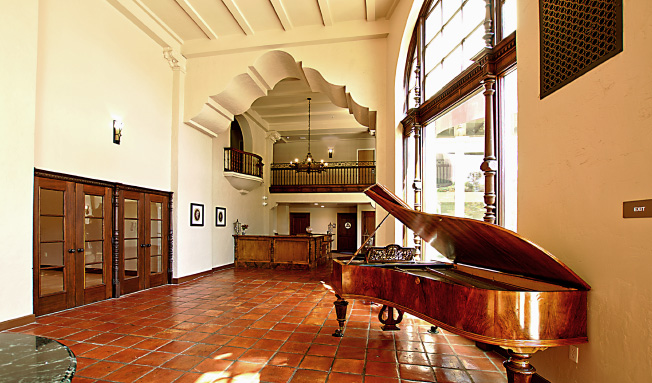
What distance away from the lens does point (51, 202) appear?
4867 millimetres

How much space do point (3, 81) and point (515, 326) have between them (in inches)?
232

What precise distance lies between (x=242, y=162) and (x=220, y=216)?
2.25m

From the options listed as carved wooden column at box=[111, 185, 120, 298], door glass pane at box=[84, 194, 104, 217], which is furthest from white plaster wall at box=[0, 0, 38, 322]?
carved wooden column at box=[111, 185, 120, 298]

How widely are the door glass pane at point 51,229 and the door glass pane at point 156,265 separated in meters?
2.14

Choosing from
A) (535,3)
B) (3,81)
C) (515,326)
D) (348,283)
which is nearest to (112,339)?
(348,283)

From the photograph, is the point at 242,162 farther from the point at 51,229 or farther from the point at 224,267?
the point at 51,229

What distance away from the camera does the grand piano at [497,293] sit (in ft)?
6.08

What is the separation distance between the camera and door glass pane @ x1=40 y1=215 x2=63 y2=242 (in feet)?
15.6

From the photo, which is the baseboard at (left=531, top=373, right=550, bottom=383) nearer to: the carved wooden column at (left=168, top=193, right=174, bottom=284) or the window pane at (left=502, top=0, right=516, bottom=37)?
the window pane at (left=502, top=0, right=516, bottom=37)

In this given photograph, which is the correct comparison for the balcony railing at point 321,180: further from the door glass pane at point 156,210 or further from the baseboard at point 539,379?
the baseboard at point 539,379

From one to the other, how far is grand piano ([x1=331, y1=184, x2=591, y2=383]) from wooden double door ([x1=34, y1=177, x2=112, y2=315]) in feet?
15.4

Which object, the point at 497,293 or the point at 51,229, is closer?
the point at 497,293

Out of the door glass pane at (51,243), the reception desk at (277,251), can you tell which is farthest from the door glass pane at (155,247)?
A: the reception desk at (277,251)

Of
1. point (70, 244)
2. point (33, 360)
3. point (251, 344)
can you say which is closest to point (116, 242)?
point (70, 244)
